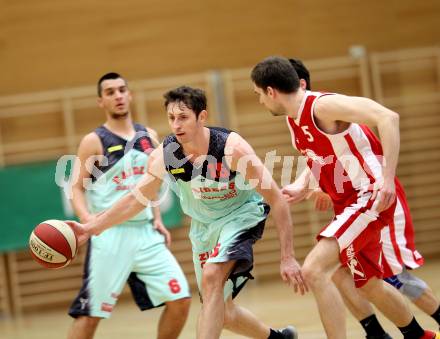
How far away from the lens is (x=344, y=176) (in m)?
4.65

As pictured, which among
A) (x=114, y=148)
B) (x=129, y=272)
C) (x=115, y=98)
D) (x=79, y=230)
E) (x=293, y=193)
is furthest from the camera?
(x=115, y=98)

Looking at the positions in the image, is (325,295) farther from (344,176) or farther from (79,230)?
(79,230)

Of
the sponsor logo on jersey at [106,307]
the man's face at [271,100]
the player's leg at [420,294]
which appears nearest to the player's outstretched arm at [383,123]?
the man's face at [271,100]

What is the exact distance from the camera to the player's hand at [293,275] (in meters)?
4.18

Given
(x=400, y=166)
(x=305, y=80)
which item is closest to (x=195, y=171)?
(x=305, y=80)

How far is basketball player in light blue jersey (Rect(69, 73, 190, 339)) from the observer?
5.39 metres

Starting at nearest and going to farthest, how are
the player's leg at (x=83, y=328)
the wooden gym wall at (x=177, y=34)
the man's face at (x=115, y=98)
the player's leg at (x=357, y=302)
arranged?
the player's leg at (x=357, y=302)
the player's leg at (x=83, y=328)
the man's face at (x=115, y=98)
the wooden gym wall at (x=177, y=34)

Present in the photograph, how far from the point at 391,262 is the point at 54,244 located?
7.48 ft

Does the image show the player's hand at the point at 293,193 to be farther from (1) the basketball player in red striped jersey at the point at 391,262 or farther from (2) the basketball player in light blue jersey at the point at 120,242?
(2) the basketball player in light blue jersey at the point at 120,242

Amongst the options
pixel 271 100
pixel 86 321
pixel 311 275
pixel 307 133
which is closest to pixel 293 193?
pixel 307 133

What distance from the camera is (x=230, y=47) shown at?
34.7ft

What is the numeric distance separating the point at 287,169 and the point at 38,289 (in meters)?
3.90

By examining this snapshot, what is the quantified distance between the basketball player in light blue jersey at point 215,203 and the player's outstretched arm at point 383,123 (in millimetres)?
584

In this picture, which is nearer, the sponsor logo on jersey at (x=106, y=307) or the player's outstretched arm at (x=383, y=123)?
the player's outstretched arm at (x=383, y=123)
